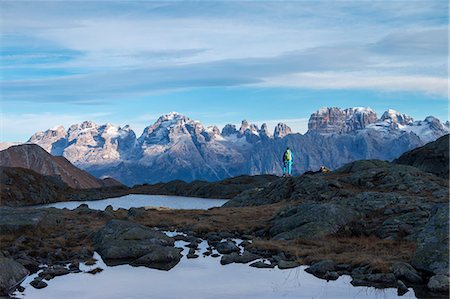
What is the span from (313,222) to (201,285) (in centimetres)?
1790

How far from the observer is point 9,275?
1208 inches

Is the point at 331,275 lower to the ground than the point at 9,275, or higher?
lower

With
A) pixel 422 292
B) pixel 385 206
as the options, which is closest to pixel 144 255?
pixel 422 292

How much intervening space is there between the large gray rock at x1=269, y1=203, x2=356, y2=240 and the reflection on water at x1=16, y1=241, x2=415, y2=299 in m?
9.94

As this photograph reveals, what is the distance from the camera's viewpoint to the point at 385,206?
50.4 meters

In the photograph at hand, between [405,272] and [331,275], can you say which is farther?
[331,275]

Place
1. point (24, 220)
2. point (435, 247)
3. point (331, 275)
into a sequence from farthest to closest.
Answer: point (24, 220), point (331, 275), point (435, 247)

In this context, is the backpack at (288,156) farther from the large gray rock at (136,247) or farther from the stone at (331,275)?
the stone at (331,275)

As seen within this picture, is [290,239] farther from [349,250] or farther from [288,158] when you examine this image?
[288,158]

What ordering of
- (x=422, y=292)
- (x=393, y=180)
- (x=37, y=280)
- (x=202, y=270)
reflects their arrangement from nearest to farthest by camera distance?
(x=422, y=292), (x=37, y=280), (x=202, y=270), (x=393, y=180)

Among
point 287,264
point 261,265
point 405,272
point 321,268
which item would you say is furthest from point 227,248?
point 405,272

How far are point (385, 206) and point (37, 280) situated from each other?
1334 inches

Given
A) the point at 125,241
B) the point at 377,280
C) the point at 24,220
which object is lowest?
the point at 377,280

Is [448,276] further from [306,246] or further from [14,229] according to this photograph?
[14,229]
